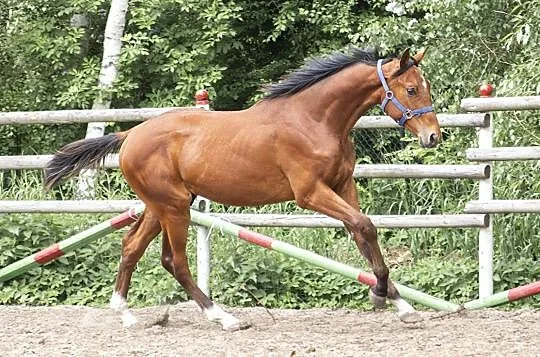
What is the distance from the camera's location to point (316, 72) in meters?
7.19

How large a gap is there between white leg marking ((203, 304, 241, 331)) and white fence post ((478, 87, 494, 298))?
2054 millimetres

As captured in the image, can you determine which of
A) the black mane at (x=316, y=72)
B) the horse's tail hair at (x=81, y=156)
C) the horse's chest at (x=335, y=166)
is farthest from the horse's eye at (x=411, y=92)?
the horse's tail hair at (x=81, y=156)

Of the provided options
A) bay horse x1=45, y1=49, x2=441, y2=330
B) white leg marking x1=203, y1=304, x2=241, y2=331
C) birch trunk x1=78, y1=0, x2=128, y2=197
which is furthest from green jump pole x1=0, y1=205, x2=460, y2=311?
birch trunk x1=78, y1=0, x2=128, y2=197

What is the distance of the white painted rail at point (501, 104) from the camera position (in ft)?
25.9

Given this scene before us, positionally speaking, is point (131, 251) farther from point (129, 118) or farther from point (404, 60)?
point (404, 60)

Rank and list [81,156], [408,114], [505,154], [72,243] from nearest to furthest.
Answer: [408,114] → [81,156] → [505,154] → [72,243]

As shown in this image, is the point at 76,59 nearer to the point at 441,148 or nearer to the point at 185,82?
the point at 185,82

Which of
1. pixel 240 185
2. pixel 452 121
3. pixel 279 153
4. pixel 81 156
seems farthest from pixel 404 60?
pixel 81 156

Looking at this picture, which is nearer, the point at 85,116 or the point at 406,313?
the point at 406,313

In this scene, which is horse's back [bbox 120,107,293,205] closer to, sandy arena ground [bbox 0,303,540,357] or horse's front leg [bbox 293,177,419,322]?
horse's front leg [bbox 293,177,419,322]

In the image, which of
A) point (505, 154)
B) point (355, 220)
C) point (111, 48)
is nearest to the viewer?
point (355, 220)

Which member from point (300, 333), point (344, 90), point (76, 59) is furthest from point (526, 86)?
point (76, 59)

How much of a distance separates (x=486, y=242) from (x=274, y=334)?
2123 mm

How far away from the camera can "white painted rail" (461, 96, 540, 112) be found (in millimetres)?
7883
